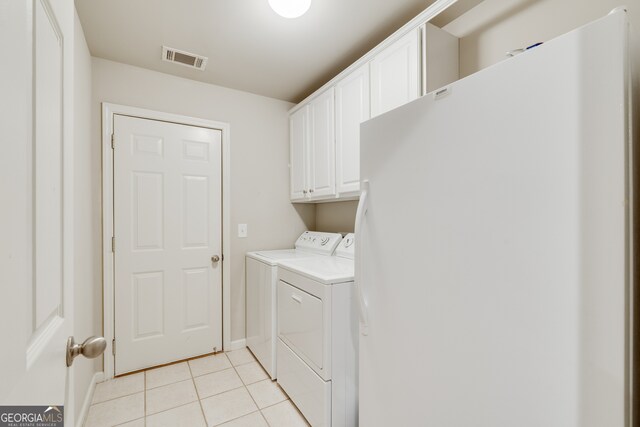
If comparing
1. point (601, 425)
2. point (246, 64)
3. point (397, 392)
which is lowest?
point (397, 392)

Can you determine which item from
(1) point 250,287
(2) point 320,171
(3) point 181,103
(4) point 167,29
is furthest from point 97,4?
(1) point 250,287

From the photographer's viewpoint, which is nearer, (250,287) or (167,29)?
(167,29)

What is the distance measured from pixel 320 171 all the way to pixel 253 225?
0.92 metres

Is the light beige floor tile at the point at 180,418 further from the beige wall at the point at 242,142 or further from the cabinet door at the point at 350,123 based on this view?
the cabinet door at the point at 350,123

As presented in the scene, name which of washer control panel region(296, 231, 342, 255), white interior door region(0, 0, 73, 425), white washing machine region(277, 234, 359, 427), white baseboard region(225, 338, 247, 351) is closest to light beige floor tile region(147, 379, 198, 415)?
white baseboard region(225, 338, 247, 351)

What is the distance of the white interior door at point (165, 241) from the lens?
223 centimetres

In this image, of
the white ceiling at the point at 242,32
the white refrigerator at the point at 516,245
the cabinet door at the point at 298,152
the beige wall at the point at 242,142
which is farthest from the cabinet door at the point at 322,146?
the white refrigerator at the point at 516,245

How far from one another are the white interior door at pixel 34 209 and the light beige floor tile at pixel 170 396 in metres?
1.52

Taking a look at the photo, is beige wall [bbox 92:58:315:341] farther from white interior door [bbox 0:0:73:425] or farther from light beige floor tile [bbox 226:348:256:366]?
white interior door [bbox 0:0:73:425]

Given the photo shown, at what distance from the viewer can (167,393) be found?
1986mm

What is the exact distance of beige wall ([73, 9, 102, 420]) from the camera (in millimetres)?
1611

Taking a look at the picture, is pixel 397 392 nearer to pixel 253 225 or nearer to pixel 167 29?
pixel 253 225

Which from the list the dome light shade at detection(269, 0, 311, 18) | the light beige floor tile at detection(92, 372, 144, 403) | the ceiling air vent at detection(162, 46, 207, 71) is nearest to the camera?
the dome light shade at detection(269, 0, 311, 18)

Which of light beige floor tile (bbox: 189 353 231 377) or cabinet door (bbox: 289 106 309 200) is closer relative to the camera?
light beige floor tile (bbox: 189 353 231 377)
